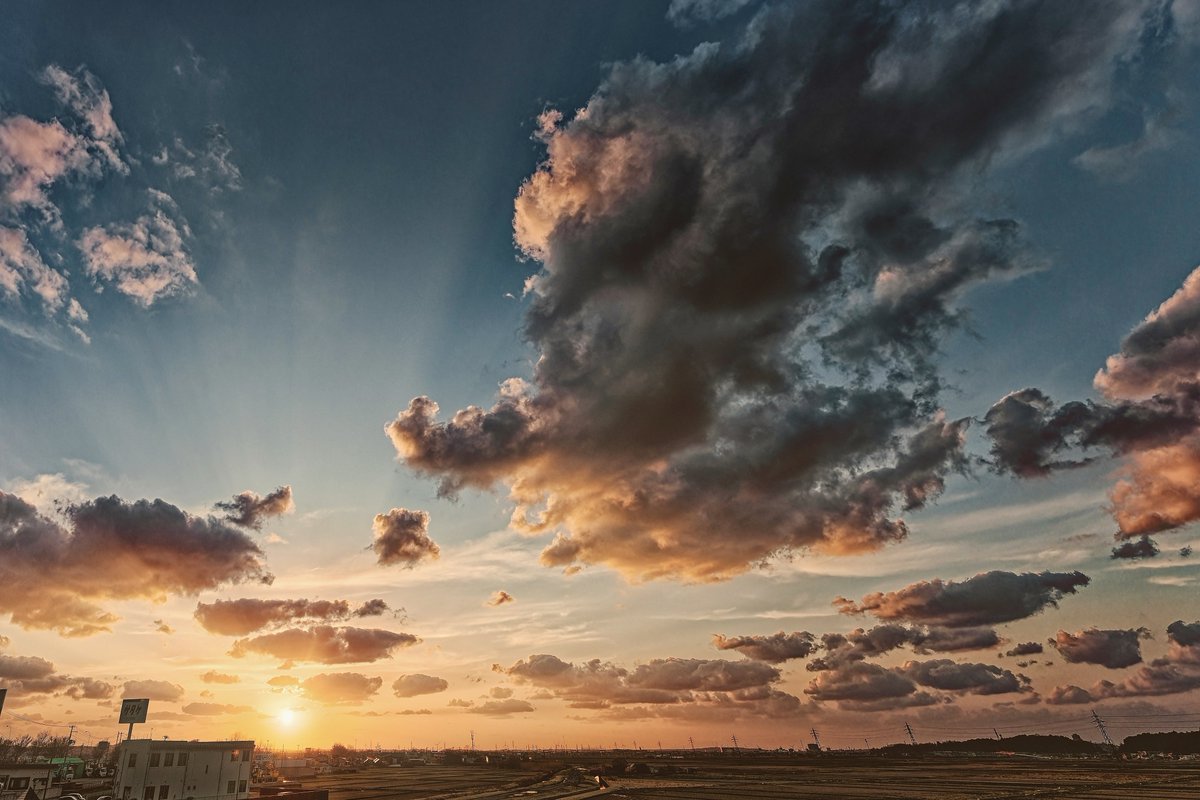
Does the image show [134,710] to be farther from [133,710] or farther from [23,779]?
[23,779]

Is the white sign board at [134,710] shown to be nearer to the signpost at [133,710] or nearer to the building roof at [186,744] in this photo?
the signpost at [133,710]

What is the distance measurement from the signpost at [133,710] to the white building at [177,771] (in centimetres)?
2536

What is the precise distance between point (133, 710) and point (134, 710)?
0.64 feet

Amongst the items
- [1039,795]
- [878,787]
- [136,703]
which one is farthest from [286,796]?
[1039,795]

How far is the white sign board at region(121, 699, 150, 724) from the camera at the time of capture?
113 metres

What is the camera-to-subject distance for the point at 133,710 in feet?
374

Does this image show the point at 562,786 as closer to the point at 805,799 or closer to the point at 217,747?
the point at 805,799

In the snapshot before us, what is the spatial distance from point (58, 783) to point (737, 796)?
5120 inches

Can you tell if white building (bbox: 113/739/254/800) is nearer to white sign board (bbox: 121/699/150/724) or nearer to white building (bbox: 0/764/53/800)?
white building (bbox: 0/764/53/800)

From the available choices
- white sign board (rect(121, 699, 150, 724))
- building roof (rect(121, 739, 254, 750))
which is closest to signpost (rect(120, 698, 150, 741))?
white sign board (rect(121, 699, 150, 724))

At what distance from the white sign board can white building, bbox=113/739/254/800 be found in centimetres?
2538

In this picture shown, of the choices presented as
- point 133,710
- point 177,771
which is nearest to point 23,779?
point 133,710

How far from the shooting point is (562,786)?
143 m

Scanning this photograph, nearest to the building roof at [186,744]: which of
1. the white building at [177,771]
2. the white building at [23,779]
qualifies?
the white building at [177,771]
